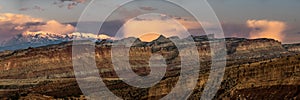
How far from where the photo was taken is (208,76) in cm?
16088

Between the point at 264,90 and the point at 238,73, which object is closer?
the point at 264,90

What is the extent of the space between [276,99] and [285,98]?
2183 mm

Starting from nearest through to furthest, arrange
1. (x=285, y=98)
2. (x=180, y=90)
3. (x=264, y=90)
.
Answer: (x=285, y=98)
(x=264, y=90)
(x=180, y=90)

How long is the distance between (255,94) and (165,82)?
154 ft

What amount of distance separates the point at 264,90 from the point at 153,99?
40620mm

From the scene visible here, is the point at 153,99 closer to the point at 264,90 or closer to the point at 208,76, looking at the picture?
the point at 208,76

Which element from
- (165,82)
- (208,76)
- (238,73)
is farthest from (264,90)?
(165,82)

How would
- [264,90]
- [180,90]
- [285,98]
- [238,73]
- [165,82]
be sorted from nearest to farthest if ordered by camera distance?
1. [285,98]
2. [264,90]
3. [238,73]
4. [180,90]
5. [165,82]

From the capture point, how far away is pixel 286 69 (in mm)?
137875

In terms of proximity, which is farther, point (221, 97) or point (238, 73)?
point (238, 73)

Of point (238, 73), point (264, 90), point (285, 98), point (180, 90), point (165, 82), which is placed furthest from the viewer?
point (165, 82)

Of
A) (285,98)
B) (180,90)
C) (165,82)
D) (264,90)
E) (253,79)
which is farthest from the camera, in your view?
(165,82)

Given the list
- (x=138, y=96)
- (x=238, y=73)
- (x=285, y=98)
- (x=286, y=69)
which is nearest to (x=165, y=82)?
(x=138, y=96)

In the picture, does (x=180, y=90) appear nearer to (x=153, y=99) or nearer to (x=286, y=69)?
(x=153, y=99)
